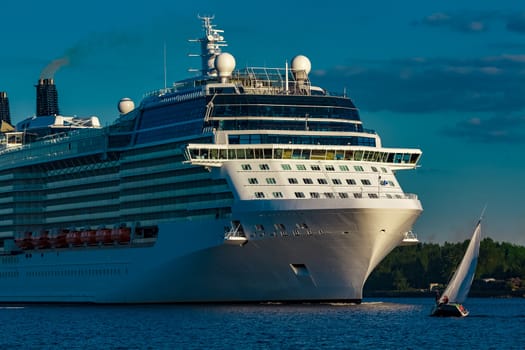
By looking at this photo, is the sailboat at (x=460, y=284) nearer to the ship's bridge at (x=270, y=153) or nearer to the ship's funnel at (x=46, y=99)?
the ship's bridge at (x=270, y=153)

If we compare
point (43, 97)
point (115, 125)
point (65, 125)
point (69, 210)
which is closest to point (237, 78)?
point (115, 125)

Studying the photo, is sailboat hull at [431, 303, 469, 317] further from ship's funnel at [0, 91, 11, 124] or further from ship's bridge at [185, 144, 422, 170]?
ship's funnel at [0, 91, 11, 124]

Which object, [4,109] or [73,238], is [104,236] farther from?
[4,109]

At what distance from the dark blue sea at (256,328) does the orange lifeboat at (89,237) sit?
5996 millimetres

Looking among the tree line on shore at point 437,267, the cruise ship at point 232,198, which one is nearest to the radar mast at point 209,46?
the cruise ship at point 232,198

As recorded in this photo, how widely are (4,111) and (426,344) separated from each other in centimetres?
7426

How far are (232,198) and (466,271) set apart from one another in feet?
49.6

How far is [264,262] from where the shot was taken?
8994 centimetres

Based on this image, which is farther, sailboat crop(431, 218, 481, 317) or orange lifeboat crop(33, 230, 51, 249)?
orange lifeboat crop(33, 230, 51, 249)

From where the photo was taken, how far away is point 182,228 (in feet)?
307

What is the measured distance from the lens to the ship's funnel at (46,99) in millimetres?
130000

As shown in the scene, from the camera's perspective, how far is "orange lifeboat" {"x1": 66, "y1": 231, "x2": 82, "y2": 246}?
10681 centimetres

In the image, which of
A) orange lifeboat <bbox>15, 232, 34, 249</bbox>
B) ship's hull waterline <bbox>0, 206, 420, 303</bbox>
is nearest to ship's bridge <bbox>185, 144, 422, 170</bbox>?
ship's hull waterline <bbox>0, 206, 420, 303</bbox>

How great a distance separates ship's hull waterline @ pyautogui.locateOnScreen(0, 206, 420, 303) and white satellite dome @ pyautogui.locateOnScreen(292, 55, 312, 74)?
46.5 ft
